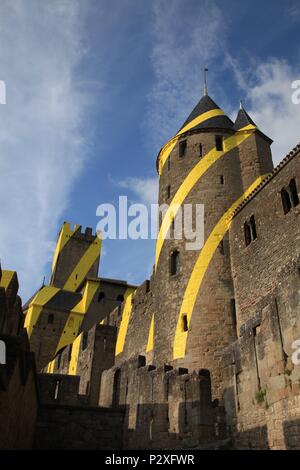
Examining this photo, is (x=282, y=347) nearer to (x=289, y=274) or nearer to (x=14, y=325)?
(x=289, y=274)

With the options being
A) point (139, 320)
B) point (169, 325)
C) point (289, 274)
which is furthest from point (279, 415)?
point (139, 320)

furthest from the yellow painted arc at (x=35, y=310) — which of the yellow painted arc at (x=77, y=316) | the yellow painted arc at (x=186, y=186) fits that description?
the yellow painted arc at (x=186, y=186)

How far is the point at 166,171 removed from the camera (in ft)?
58.1

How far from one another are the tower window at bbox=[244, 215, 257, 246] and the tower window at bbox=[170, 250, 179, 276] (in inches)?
109

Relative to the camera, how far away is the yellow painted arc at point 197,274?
44.5 ft

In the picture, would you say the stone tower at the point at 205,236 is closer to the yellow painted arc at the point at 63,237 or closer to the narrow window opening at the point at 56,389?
the narrow window opening at the point at 56,389

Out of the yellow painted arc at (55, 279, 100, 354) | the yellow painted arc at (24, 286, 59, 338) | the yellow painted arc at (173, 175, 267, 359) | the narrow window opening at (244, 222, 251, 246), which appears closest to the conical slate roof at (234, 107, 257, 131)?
the yellow painted arc at (173, 175, 267, 359)

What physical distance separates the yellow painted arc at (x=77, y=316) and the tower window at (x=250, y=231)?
2029 cm

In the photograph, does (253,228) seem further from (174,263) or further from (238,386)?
(238,386)

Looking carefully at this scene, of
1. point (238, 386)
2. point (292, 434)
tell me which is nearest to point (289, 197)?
point (238, 386)

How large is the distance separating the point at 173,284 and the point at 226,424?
598 centimetres

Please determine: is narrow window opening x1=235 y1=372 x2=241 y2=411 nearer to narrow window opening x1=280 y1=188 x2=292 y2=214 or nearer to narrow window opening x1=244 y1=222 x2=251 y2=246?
narrow window opening x1=280 y1=188 x2=292 y2=214

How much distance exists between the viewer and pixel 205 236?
1488cm

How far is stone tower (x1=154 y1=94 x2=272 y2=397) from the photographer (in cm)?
1329
